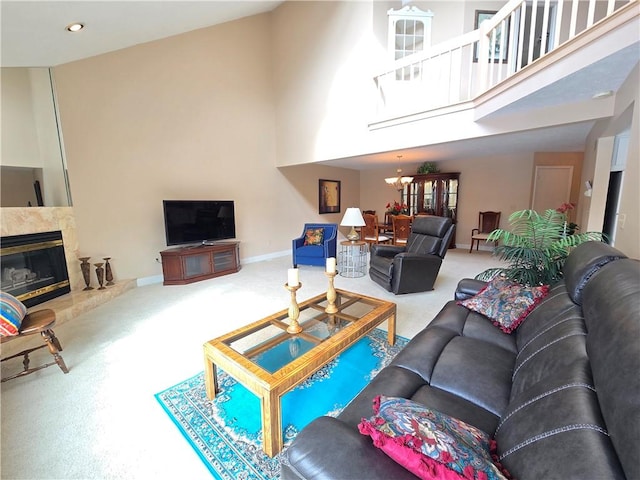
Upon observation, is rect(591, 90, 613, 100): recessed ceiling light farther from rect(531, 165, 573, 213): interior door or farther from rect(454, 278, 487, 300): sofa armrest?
rect(531, 165, 573, 213): interior door

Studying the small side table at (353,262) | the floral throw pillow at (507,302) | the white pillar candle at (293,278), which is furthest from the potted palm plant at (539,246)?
the small side table at (353,262)

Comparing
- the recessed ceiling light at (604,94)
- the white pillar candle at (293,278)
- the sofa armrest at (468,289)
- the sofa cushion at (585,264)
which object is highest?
the recessed ceiling light at (604,94)

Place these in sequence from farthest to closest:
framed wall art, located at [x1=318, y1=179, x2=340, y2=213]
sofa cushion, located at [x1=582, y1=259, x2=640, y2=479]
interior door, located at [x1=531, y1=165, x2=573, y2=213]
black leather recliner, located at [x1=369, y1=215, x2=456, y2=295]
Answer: framed wall art, located at [x1=318, y1=179, x2=340, y2=213] → interior door, located at [x1=531, y1=165, x2=573, y2=213] → black leather recliner, located at [x1=369, y1=215, x2=456, y2=295] → sofa cushion, located at [x1=582, y1=259, x2=640, y2=479]

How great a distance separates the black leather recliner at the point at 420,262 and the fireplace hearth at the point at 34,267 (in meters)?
4.04

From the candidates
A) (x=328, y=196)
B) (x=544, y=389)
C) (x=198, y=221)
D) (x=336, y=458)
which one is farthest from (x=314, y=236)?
(x=336, y=458)

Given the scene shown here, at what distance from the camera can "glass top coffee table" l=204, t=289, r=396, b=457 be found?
137cm

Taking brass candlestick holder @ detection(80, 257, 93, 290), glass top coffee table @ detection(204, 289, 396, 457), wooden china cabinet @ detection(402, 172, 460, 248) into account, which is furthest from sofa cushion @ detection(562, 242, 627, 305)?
wooden china cabinet @ detection(402, 172, 460, 248)

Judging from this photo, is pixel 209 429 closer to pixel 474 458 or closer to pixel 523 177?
pixel 474 458

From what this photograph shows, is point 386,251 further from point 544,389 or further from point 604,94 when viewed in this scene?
point 544,389

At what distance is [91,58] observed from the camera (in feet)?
12.0

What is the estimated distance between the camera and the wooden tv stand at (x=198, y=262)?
425cm

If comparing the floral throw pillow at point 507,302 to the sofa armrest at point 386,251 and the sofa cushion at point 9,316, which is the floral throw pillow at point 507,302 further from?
the sofa cushion at point 9,316

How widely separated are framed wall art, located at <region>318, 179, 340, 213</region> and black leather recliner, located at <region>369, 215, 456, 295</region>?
11.5ft

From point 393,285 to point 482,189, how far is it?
4.41 meters
